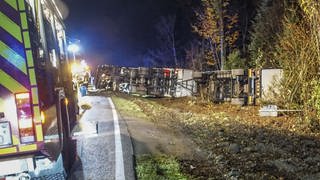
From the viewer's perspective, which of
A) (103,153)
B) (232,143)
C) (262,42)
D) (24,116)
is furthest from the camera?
(262,42)

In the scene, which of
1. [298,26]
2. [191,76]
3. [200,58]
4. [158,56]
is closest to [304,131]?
[298,26]

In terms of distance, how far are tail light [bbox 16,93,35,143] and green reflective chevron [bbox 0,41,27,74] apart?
29 centimetres

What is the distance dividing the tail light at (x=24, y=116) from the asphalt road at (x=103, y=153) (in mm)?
2251

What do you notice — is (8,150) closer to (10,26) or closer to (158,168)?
(10,26)

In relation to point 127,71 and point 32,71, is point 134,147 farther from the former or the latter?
point 127,71

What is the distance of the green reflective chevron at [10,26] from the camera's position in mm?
4844

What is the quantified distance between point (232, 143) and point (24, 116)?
5902mm

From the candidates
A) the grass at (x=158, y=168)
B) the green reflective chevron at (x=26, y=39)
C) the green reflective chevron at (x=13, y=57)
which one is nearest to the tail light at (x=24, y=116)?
the green reflective chevron at (x=13, y=57)

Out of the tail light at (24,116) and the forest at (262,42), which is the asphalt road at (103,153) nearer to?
the tail light at (24,116)

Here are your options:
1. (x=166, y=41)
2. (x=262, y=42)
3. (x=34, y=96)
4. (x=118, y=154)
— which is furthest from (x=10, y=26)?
(x=166, y=41)

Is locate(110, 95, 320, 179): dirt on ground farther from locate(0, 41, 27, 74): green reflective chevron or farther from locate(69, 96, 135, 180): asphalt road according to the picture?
locate(0, 41, 27, 74): green reflective chevron

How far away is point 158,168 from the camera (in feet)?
25.0

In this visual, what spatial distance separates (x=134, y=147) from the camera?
936 cm

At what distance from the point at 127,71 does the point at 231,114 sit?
14485 millimetres
